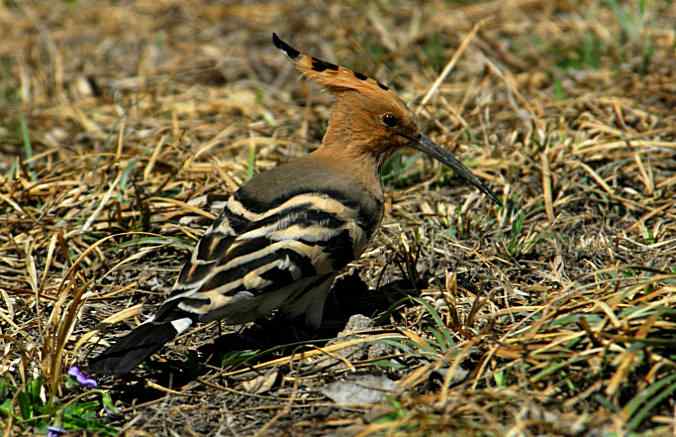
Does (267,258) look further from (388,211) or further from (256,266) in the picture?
(388,211)

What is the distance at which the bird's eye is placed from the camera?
348 cm

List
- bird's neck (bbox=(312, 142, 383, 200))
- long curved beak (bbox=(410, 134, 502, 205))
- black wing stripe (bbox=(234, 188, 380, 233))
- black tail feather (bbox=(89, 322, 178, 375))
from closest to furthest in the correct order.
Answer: black tail feather (bbox=(89, 322, 178, 375)) < black wing stripe (bbox=(234, 188, 380, 233)) < bird's neck (bbox=(312, 142, 383, 200)) < long curved beak (bbox=(410, 134, 502, 205))

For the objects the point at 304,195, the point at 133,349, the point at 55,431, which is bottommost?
the point at 55,431

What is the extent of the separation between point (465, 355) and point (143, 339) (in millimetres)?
910

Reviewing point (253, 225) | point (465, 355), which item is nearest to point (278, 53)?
point (253, 225)

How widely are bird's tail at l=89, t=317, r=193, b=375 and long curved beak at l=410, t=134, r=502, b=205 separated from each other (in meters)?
1.16

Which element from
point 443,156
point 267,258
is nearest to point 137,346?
point 267,258

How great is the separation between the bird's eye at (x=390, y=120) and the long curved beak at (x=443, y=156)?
116 mm

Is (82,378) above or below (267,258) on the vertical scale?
below

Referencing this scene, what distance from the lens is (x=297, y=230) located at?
9.95 feet

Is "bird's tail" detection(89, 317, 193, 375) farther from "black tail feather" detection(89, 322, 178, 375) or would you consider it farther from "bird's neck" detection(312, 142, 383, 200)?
"bird's neck" detection(312, 142, 383, 200)

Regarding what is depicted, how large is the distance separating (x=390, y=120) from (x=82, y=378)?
4.56ft

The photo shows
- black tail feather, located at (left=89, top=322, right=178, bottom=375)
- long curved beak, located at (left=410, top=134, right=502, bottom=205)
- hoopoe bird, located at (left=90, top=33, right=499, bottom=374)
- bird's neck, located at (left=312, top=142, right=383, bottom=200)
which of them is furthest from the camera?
long curved beak, located at (left=410, top=134, right=502, bottom=205)

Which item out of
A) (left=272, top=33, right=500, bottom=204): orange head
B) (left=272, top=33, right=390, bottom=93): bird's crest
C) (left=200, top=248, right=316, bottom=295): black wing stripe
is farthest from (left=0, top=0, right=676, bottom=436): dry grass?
(left=272, top=33, right=390, bottom=93): bird's crest
